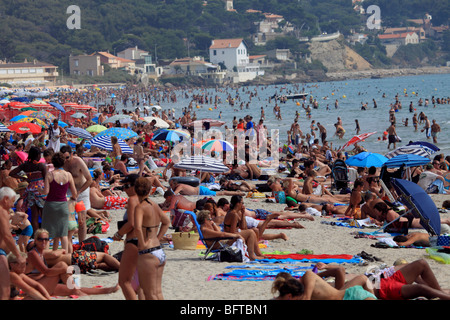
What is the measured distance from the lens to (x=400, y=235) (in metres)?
8.58

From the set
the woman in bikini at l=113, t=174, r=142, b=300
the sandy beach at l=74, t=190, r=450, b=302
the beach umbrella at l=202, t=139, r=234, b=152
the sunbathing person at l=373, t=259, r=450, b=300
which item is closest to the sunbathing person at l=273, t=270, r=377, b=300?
the sunbathing person at l=373, t=259, r=450, b=300

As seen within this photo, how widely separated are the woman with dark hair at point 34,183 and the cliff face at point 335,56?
13594 cm

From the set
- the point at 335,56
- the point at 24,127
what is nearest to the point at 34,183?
the point at 24,127

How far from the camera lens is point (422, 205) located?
8.22 meters

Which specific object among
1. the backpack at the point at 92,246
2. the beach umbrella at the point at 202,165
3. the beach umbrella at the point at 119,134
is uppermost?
the beach umbrella at the point at 119,134

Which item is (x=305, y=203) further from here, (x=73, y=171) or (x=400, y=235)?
(x=73, y=171)

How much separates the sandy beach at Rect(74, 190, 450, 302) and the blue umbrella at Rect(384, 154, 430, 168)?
1.46 metres

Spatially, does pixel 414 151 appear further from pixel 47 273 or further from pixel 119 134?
pixel 47 273

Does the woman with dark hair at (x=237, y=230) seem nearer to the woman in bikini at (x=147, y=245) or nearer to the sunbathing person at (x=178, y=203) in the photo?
the sunbathing person at (x=178, y=203)

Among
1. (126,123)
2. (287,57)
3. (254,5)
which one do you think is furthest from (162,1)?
(126,123)

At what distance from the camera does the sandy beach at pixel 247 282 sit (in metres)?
6.19

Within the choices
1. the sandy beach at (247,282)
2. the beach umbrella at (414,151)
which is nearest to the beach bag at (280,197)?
the sandy beach at (247,282)

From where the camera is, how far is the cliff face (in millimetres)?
141500

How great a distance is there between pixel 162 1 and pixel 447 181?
147 metres
